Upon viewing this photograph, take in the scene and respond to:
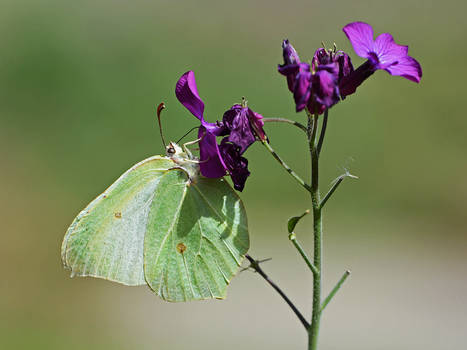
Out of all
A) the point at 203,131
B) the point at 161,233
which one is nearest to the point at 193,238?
the point at 161,233

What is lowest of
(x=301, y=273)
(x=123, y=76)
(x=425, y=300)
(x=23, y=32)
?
(x=425, y=300)

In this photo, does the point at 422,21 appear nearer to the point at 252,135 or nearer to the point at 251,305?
the point at 251,305

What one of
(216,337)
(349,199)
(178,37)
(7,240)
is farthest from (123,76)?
(216,337)

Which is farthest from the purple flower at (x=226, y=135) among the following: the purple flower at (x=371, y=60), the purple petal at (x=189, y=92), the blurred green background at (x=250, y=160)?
the blurred green background at (x=250, y=160)

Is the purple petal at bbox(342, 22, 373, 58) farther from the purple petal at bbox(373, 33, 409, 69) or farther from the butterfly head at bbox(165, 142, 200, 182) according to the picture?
the butterfly head at bbox(165, 142, 200, 182)

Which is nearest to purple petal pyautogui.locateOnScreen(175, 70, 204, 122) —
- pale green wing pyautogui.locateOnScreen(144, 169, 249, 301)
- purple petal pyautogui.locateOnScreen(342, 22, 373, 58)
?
pale green wing pyautogui.locateOnScreen(144, 169, 249, 301)
